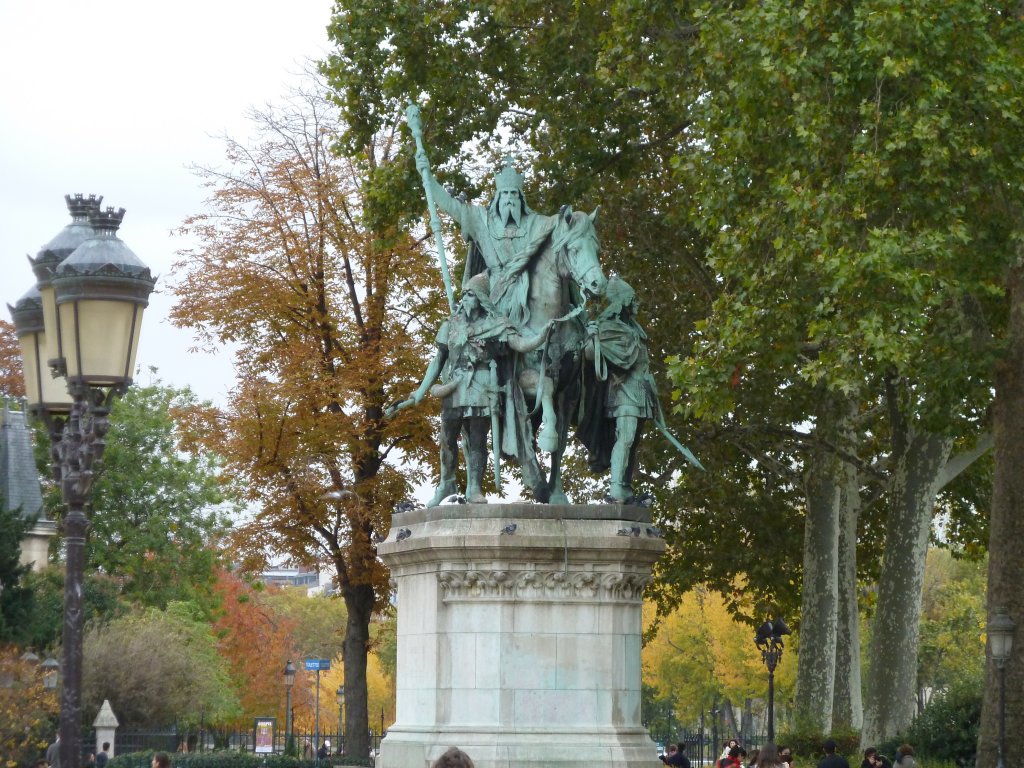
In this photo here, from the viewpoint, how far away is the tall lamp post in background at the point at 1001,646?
21.3 metres

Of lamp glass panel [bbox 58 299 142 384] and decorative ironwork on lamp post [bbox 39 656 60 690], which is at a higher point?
lamp glass panel [bbox 58 299 142 384]

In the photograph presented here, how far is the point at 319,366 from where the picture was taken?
3394cm

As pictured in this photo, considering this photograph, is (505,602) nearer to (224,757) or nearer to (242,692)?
(224,757)

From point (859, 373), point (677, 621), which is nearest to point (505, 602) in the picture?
point (859, 373)

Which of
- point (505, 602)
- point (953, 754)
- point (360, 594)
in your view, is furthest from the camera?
point (360, 594)

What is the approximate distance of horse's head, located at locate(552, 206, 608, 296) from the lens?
597 inches

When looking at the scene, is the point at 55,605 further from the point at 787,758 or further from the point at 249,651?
the point at 249,651

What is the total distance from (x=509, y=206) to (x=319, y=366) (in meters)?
18.5

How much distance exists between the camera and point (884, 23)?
1898 cm

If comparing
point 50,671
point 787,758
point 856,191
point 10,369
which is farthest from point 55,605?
point 856,191

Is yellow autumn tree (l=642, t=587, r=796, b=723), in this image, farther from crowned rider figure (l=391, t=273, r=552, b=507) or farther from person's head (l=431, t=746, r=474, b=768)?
person's head (l=431, t=746, r=474, b=768)

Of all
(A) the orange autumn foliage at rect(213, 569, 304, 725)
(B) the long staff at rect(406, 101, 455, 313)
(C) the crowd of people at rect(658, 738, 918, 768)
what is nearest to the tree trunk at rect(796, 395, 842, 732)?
(C) the crowd of people at rect(658, 738, 918, 768)

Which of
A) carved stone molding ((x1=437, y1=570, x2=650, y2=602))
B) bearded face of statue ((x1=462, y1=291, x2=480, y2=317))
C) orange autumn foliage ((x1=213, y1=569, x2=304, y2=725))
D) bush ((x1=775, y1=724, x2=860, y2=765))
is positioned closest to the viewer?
carved stone molding ((x1=437, y1=570, x2=650, y2=602))

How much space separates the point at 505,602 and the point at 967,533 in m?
25.0
